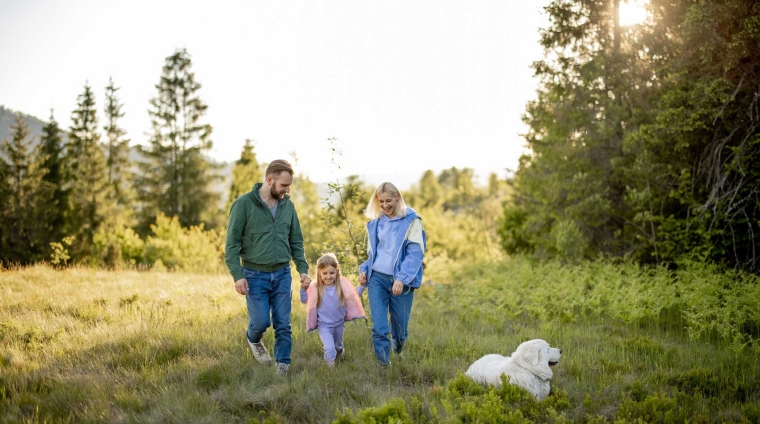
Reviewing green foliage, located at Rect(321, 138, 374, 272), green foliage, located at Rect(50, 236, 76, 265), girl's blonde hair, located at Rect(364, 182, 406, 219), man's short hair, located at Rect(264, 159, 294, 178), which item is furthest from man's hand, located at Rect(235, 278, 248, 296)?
green foliage, located at Rect(50, 236, 76, 265)

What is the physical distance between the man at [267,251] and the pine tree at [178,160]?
30381mm

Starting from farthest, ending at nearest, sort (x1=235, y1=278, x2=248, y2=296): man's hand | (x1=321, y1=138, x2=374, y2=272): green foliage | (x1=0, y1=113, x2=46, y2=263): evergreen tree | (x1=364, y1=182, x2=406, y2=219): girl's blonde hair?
(x1=0, y1=113, x2=46, y2=263): evergreen tree < (x1=321, y1=138, x2=374, y2=272): green foliage < (x1=364, y1=182, x2=406, y2=219): girl's blonde hair < (x1=235, y1=278, x2=248, y2=296): man's hand

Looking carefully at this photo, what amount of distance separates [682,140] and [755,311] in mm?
3854

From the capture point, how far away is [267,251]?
A: 5.05 metres

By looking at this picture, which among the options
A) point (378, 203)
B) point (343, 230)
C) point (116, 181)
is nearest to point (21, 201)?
point (116, 181)

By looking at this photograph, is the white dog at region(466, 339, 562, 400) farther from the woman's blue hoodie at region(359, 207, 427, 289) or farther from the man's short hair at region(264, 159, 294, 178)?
the man's short hair at region(264, 159, 294, 178)

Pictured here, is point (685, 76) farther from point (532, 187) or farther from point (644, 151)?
point (532, 187)

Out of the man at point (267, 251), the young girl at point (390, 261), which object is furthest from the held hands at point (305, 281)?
the young girl at point (390, 261)

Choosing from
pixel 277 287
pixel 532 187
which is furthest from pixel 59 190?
pixel 277 287

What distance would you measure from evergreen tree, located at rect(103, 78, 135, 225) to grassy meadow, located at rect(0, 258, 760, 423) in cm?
2997

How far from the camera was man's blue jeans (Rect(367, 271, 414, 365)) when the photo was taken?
17.3 feet

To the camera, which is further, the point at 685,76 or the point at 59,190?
the point at 59,190

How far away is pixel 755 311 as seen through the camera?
22.4 feet

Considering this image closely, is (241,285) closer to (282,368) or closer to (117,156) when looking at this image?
(282,368)
